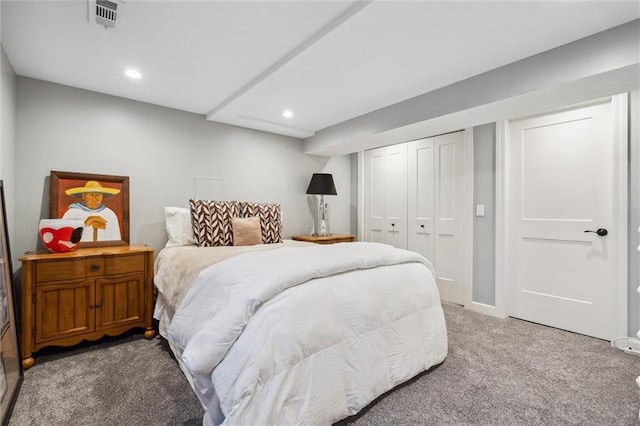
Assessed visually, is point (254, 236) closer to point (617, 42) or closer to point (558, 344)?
point (558, 344)

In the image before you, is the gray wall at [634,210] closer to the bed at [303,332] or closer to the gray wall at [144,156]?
the bed at [303,332]

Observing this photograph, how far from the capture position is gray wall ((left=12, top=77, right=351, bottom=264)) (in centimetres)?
252

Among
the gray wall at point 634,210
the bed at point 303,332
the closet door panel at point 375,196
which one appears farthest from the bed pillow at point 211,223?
the gray wall at point 634,210

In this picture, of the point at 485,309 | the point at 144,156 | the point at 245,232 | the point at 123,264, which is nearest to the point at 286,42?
the point at 245,232

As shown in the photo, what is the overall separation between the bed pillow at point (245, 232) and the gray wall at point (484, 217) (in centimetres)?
238

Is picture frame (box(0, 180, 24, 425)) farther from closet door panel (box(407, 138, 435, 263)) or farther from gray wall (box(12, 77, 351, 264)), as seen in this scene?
closet door panel (box(407, 138, 435, 263))

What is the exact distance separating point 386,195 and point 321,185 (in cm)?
97

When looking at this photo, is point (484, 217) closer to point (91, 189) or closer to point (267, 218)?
point (267, 218)

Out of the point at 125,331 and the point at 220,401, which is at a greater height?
the point at 220,401

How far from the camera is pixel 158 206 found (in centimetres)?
313

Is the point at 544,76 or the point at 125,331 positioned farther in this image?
the point at 125,331

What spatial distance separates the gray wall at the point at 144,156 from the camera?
252cm

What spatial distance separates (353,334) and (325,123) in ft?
9.17

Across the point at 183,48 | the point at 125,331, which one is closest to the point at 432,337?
the point at 125,331
